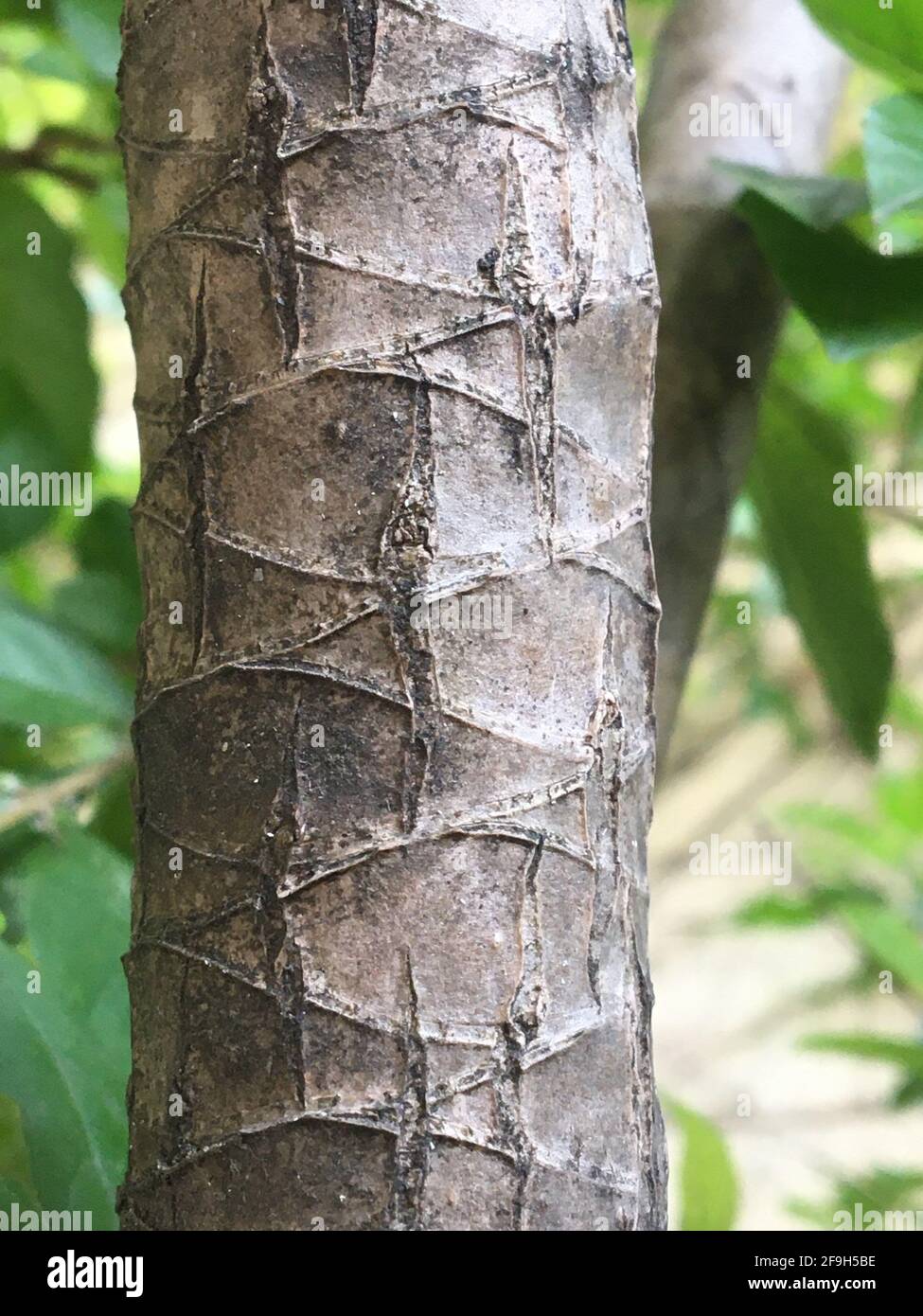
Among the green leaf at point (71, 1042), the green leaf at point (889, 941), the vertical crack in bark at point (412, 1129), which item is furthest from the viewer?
the green leaf at point (889, 941)

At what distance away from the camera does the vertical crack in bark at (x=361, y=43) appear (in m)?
0.37

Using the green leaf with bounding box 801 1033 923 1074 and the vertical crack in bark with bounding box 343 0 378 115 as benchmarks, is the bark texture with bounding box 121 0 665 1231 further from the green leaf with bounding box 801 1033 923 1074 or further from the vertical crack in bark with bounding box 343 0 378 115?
the green leaf with bounding box 801 1033 923 1074

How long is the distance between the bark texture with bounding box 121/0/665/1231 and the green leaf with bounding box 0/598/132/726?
330 mm

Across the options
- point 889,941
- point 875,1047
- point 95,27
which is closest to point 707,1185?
point 875,1047

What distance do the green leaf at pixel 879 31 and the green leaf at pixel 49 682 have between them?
484 millimetres

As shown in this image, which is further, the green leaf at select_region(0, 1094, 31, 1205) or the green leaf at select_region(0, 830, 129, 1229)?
the green leaf at select_region(0, 1094, 31, 1205)

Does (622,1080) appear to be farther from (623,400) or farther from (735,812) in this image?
(735,812)

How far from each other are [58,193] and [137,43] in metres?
1.09

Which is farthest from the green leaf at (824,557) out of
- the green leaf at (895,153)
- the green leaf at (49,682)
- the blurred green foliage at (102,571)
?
the green leaf at (49,682)

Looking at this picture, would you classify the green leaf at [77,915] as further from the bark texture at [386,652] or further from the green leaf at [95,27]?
the green leaf at [95,27]

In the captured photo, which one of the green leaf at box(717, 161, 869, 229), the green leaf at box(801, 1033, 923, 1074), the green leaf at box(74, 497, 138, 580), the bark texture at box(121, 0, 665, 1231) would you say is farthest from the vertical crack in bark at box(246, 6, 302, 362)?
the green leaf at box(801, 1033, 923, 1074)

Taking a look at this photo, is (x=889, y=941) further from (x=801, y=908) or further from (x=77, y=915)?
(x=77, y=915)

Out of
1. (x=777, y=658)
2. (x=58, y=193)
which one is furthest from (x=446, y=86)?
(x=777, y=658)

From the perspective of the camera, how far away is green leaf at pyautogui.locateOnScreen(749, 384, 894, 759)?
0.83 m
